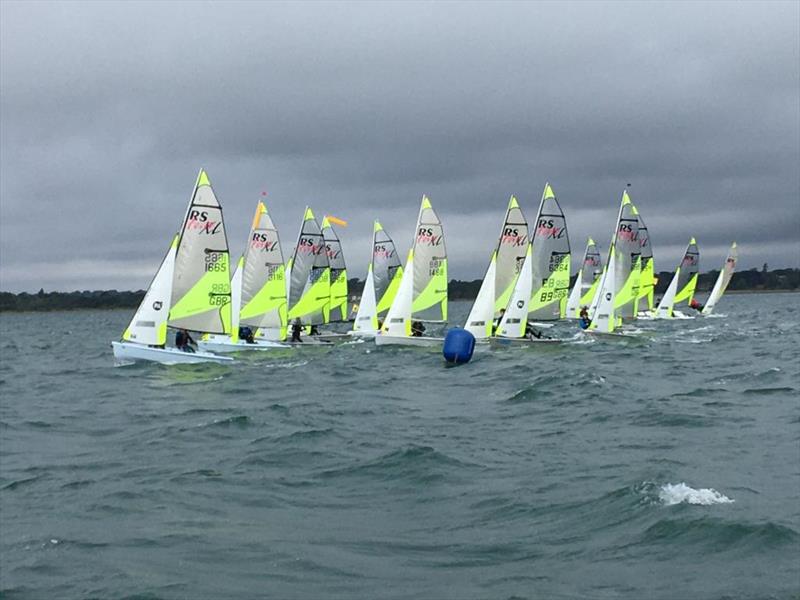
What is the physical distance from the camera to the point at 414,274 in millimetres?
41250

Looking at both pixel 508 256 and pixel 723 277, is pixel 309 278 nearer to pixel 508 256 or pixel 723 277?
pixel 508 256

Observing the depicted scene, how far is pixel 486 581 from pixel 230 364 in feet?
77.8

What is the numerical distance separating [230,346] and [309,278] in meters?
8.98

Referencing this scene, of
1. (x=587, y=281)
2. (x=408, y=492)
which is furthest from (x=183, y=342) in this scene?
(x=587, y=281)

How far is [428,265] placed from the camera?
41.2 m

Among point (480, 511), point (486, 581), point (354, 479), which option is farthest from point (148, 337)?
point (486, 581)

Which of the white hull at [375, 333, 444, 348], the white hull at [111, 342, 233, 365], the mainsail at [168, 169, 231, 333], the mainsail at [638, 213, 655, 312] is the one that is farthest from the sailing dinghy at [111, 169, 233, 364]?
the mainsail at [638, 213, 655, 312]

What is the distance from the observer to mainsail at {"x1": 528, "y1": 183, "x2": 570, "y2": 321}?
3831 centimetres

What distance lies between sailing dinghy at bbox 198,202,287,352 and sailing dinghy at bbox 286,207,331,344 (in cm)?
474

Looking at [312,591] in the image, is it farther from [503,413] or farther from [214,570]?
[503,413]

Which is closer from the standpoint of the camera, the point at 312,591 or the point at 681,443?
the point at 312,591

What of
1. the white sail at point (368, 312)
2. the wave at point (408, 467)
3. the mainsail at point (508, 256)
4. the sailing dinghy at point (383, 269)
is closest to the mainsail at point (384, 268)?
the sailing dinghy at point (383, 269)

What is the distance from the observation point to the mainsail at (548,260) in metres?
38.3

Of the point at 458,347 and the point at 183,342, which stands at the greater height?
the point at 183,342
